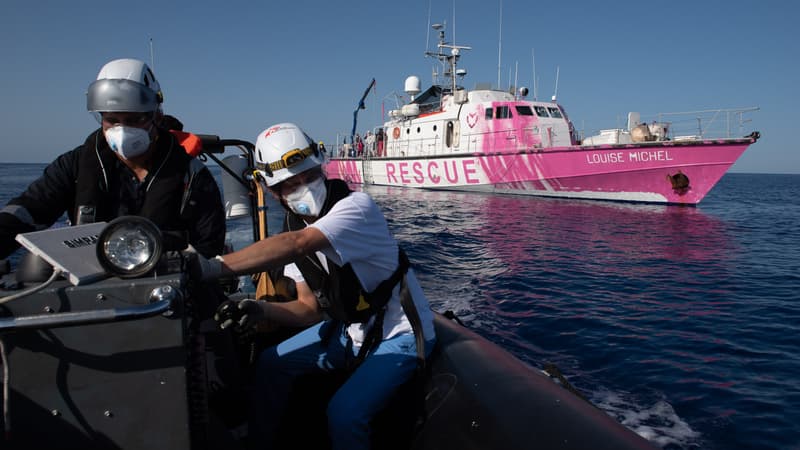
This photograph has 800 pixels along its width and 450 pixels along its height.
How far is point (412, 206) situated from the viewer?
2022cm

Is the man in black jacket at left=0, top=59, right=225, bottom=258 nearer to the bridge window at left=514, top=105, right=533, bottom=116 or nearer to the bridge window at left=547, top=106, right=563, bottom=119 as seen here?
the bridge window at left=514, top=105, right=533, bottom=116

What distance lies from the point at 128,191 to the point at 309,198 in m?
0.94

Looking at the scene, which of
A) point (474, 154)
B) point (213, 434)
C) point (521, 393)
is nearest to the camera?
point (213, 434)

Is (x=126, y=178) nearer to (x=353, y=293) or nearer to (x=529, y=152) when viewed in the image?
(x=353, y=293)

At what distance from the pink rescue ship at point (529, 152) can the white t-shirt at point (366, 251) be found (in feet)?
62.7

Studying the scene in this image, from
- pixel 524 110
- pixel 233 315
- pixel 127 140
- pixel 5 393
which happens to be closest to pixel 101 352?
pixel 5 393

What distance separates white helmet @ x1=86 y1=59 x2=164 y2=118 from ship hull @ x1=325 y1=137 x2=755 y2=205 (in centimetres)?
1961

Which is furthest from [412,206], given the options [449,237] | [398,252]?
[398,252]

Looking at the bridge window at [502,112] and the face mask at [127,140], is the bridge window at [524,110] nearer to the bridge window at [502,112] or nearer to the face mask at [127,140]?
the bridge window at [502,112]

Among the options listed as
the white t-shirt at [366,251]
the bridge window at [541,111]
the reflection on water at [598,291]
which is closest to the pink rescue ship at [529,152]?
the bridge window at [541,111]

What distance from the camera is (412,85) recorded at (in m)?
31.2

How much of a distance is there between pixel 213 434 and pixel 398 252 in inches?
41.8

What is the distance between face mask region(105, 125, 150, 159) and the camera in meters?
2.26

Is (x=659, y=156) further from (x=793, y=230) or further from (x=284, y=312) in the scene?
(x=284, y=312)
